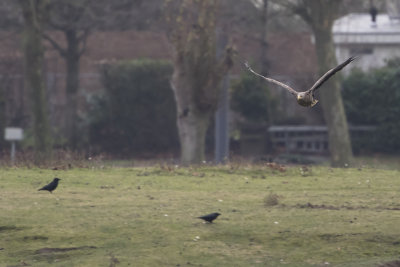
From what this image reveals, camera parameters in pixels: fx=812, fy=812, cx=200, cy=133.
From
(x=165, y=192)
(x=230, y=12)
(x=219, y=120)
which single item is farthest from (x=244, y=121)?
(x=165, y=192)

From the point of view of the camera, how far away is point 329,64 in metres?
29.6

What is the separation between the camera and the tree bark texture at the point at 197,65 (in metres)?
26.9

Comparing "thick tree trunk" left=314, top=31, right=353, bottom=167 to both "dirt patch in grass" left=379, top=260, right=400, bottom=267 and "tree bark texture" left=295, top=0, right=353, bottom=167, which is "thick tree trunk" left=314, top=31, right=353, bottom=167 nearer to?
"tree bark texture" left=295, top=0, right=353, bottom=167

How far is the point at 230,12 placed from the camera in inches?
1502

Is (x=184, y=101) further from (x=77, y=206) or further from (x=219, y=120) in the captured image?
(x=77, y=206)

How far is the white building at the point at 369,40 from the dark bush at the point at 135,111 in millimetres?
10439

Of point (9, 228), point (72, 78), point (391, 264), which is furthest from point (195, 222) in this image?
point (72, 78)

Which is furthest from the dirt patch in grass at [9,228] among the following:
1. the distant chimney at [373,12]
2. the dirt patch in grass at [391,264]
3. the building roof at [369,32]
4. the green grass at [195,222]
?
the distant chimney at [373,12]

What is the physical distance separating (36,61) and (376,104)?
15613mm

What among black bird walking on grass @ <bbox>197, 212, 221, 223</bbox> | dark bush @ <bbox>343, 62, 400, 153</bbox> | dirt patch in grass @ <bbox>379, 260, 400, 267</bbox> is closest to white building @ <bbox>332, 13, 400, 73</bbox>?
dark bush @ <bbox>343, 62, 400, 153</bbox>

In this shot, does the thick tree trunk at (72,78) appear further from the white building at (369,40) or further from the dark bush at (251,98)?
the white building at (369,40)

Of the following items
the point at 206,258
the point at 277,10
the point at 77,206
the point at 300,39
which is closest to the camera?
the point at 206,258

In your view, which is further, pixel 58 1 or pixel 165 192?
pixel 58 1

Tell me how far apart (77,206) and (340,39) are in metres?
30.8
